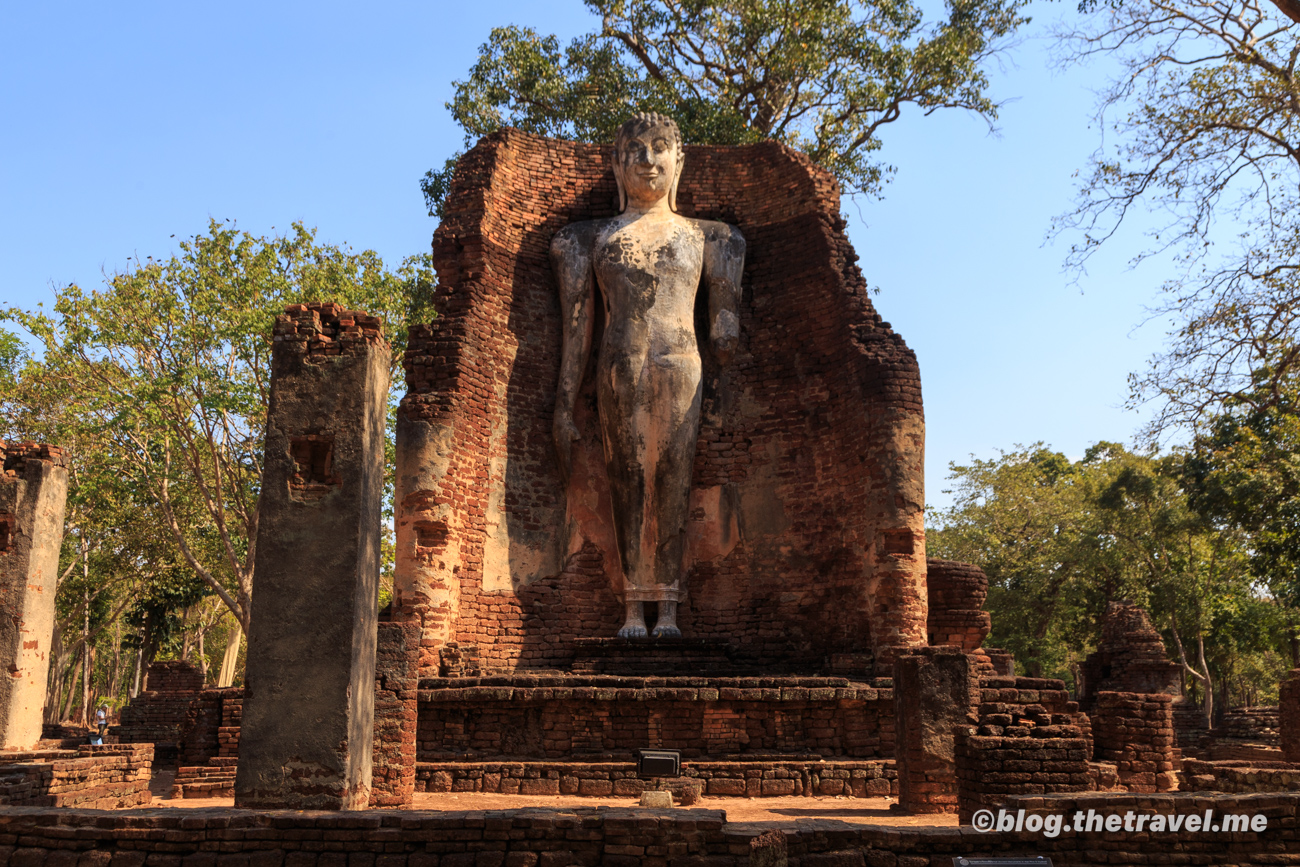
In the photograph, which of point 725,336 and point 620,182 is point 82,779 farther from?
point 620,182

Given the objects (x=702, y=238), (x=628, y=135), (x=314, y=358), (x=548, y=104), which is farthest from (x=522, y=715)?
(x=548, y=104)

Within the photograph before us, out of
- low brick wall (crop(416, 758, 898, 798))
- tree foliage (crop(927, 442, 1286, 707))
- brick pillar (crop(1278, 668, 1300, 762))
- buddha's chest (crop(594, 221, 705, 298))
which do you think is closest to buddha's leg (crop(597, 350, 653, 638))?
buddha's chest (crop(594, 221, 705, 298))

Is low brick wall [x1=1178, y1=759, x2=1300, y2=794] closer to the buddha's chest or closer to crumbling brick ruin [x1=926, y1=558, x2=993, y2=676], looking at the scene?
crumbling brick ruin [x1=926, y1=558, x2=993, y2=676]

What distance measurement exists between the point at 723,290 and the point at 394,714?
7449mm

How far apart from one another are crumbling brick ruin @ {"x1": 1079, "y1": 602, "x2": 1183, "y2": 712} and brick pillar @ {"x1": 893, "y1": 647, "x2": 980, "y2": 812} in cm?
833

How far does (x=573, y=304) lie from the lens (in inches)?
557

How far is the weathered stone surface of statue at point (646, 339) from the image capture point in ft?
44.2

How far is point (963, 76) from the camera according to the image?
19969mm

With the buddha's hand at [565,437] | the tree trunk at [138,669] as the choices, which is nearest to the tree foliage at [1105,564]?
the buddha's hand at [565,437]

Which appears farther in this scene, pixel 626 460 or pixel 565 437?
pixel 565 437

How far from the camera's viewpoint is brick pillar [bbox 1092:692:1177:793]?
10055 millimetres

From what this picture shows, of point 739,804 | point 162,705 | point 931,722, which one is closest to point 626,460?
point 739,804

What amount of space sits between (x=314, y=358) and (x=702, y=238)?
7.79 m

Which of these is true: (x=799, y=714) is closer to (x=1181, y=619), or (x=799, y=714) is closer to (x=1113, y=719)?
(x=1113, y=719)
